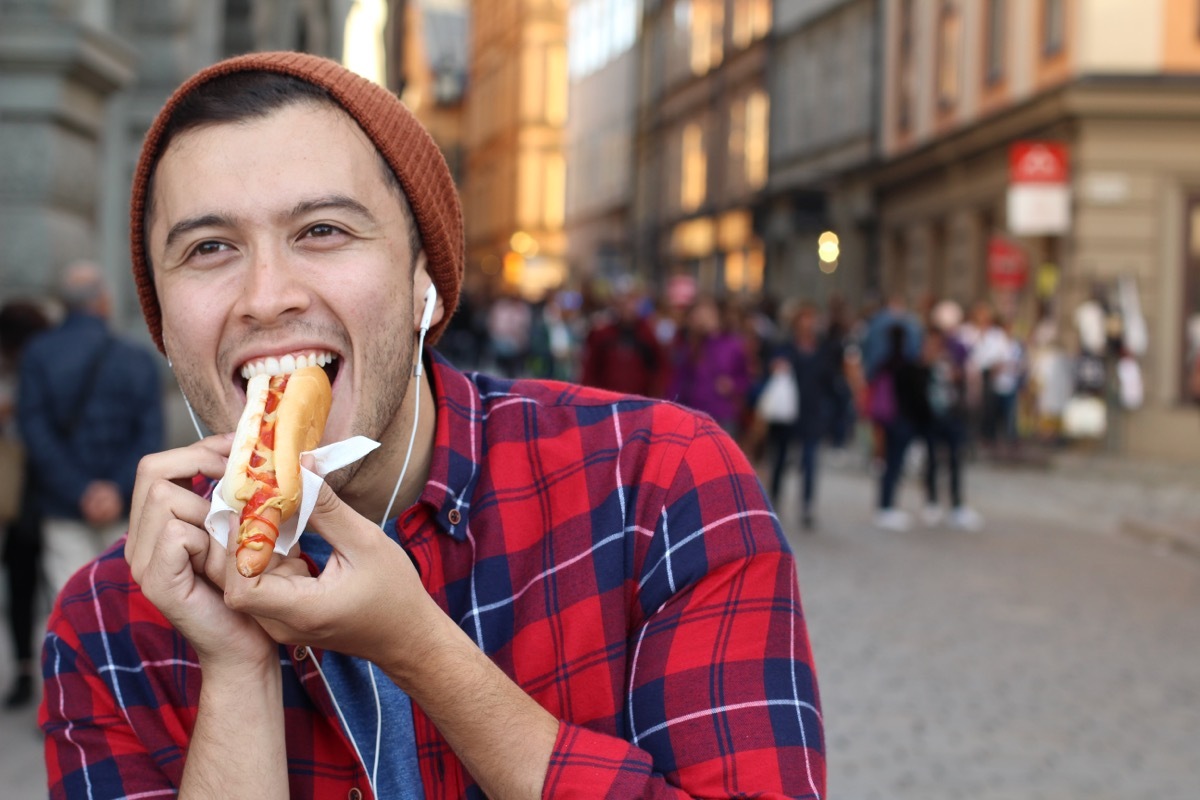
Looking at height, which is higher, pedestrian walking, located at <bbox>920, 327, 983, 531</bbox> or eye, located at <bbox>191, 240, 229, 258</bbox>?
eye, located at <bbox>191, 240, 229, 258</bbox>

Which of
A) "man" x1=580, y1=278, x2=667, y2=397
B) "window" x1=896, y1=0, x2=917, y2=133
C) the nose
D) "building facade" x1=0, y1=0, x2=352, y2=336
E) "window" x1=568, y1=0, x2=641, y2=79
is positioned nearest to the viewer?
the nose

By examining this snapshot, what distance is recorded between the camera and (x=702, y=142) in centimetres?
4784

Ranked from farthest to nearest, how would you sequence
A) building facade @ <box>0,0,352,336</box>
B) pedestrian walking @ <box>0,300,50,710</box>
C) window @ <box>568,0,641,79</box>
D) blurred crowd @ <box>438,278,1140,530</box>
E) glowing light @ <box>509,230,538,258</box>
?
glowing light @ <box>509,230,538,258</box> < window @ <box>568,0,641,79</box> < blurred crowd @ <box>438,278,1140,530</box> < building facade @ <box>0,0,352,336</box> < pedestrian walking @ <box>0,300,50,710</box>

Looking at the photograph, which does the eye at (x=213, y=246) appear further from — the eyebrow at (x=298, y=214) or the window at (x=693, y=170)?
the window at (x=693, y=170)

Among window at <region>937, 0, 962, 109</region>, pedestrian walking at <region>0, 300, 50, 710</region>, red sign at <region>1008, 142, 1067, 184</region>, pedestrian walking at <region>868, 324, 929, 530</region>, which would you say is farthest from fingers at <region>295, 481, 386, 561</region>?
window at <region>937, 0, 962, 109</region>

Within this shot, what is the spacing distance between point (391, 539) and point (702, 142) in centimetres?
4654

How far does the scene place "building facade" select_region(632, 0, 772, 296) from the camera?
42750mm

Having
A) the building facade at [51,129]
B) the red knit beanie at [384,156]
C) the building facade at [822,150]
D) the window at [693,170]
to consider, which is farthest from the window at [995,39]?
the red knit beanie at [384,156]

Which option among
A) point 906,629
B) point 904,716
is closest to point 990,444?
point 906,629

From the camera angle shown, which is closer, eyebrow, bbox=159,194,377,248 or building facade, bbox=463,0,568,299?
eyebrow, bbox=159,194,377,248

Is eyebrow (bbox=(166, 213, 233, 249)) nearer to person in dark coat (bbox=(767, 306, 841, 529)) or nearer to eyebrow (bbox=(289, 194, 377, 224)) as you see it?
eyebrow (bbox=(289, 194, 377, 224))

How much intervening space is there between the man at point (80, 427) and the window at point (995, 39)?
862 inches

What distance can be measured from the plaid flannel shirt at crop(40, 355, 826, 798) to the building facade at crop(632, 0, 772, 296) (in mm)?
36259

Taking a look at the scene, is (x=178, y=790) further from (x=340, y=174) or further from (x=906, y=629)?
(x=906, y=629)
